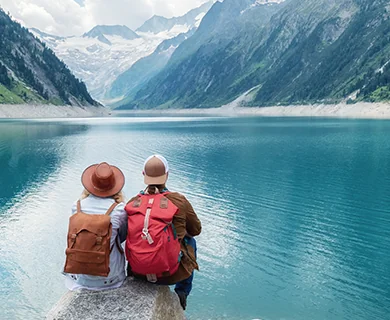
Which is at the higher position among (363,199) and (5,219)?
(5,219)

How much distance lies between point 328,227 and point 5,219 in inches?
727

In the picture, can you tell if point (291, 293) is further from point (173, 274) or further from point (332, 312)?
point (173, 274)

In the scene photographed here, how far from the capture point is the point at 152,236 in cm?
695

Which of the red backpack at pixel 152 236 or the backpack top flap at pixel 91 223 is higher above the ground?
the backpack top flap at pixel 91 223

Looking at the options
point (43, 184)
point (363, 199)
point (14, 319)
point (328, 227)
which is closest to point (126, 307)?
point (14, 319)

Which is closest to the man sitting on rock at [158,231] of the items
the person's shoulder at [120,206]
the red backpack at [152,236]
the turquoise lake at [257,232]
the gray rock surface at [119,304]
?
the red backpack at [152,236]

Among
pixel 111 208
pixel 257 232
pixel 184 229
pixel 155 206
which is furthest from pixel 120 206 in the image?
pixel 257 232

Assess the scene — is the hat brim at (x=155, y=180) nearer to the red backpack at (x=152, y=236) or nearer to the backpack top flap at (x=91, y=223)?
the red backpack at (x=152, y=236)

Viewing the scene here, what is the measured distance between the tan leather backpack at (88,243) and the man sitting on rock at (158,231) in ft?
1.56

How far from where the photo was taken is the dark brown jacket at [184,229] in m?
7.45

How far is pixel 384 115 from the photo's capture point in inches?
5876

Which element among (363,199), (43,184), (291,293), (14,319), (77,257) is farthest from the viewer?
(43,184)

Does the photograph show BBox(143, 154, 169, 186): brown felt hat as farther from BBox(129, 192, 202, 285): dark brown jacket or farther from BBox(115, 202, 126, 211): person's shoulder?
BBox(115, 202, 126, 211): person's shoulder

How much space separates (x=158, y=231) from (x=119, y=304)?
1.43 m
